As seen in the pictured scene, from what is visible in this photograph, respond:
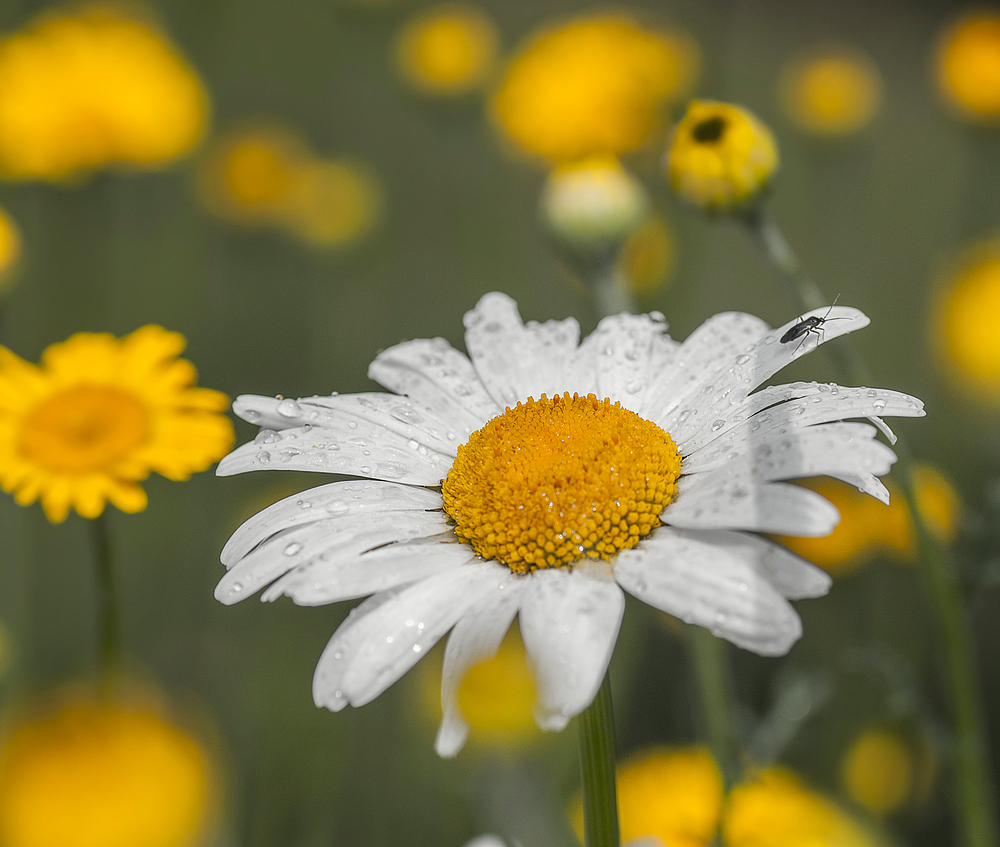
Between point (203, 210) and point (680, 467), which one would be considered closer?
point (680, 467)

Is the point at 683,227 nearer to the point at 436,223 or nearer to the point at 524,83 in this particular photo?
the point at 524,83

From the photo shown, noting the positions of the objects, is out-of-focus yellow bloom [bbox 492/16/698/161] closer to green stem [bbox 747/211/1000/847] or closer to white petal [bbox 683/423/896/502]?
green stem [bbox 747/211/1000/847]

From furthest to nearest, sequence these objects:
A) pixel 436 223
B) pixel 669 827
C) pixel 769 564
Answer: pixel 436 223 < pixel 669 827 < pixel 769 564

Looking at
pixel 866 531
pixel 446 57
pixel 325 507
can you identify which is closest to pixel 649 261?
pixel 866 531

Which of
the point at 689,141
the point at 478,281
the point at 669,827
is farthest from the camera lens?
the point at 478,281

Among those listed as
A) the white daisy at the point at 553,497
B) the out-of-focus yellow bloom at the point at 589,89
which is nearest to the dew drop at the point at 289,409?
the white daisy at the point at 553,497

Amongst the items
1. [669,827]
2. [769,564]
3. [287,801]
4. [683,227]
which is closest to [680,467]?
[769,564]
